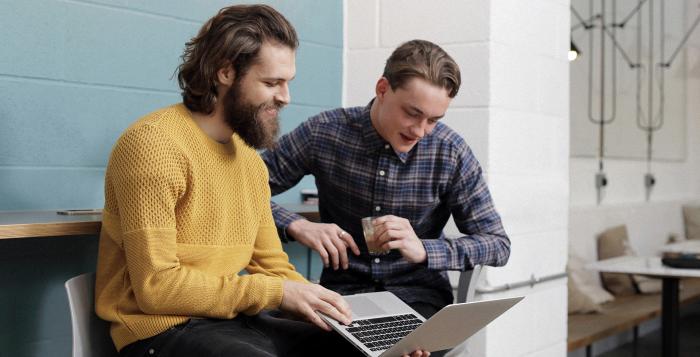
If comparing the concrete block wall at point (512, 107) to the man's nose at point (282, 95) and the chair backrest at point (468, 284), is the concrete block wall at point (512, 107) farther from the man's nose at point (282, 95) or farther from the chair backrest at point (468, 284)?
the man's nose at point (282, 95)

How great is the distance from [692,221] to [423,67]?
5183mm

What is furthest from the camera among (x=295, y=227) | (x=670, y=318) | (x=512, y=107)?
(x=670, y=318)

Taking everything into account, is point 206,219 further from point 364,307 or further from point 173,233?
point 364,307

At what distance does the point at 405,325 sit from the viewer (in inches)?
69.7

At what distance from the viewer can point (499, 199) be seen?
2.74 meters

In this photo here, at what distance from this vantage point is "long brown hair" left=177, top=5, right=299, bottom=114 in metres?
1.72

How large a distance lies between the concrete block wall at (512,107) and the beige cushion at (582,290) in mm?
1302

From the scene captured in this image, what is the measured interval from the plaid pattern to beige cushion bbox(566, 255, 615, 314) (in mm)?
2344

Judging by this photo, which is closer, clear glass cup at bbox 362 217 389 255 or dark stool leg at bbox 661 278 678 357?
clear glass cup at bbox 362 217 389 255

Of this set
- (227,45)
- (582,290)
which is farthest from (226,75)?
(582,290)

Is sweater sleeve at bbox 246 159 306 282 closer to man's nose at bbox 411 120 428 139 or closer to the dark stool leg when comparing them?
man's nose at bbox 411 120 428 139

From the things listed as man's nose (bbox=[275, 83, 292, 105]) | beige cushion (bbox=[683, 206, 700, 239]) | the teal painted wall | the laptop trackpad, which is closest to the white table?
the laptop trackpad

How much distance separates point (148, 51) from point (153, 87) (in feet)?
0.33

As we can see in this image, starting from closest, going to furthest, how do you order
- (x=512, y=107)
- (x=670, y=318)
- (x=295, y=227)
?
1. (x=295, y=227)
2. (x=512, y=107)
3. (x=670, y=318)
